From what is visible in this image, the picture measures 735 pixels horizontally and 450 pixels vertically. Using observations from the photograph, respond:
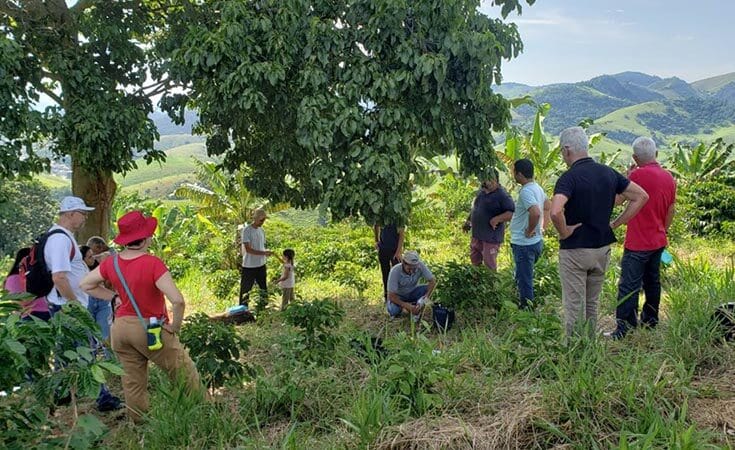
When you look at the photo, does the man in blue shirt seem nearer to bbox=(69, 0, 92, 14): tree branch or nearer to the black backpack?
the black backpack

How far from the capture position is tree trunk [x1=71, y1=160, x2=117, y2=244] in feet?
23.2

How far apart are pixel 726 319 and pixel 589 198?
47.4 inches

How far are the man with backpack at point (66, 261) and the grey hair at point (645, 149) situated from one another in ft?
14.3

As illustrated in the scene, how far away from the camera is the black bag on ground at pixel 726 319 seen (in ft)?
12.1

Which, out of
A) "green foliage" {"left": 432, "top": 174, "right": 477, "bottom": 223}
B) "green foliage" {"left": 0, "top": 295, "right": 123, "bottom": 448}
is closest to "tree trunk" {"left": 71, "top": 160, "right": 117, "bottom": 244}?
"green foliage" {"left": 0, "top": 295, "right": 123, "bottom": 448}

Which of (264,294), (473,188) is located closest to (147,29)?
(264,294)

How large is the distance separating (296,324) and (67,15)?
14.9 ft

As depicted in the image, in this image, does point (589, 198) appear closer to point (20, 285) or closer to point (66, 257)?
point (66, 257)

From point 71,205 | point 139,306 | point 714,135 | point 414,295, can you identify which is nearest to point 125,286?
point 139,306

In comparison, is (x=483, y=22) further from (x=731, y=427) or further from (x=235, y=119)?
(x=731, y=427)

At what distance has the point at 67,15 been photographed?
6227mm

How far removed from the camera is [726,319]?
3.75m

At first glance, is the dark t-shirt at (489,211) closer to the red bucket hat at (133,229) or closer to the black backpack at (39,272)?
the red bucket hat at (133,229)

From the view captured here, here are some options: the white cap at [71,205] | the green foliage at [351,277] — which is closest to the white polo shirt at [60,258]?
the white cap at [71,205]
